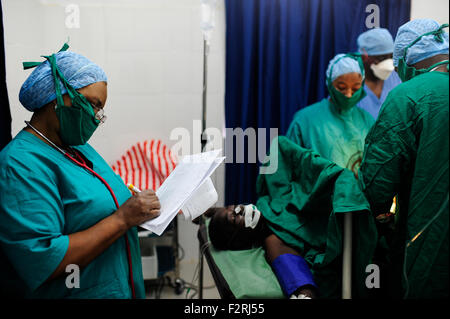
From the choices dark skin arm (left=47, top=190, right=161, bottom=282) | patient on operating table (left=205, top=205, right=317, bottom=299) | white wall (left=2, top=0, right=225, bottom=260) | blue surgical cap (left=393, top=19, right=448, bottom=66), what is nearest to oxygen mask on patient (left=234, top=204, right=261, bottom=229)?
patient on operating table (left=205, top=205, right=317, bottom=299)

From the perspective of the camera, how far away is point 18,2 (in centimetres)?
99

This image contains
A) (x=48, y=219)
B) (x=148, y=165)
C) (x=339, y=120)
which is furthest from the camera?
(x=339, y=120)

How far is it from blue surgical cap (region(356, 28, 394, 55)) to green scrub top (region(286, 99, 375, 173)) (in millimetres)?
422

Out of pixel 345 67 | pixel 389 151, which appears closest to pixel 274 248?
pixel 389 151

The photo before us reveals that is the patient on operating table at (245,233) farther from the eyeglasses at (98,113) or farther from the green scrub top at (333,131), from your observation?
the eyeglasses at (98,113)

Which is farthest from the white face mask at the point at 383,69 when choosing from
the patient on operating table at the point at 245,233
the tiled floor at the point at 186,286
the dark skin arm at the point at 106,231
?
the dark skin arm at the point at 106,231

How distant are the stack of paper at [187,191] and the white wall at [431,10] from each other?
1.94 feet

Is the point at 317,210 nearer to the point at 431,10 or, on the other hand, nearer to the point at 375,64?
the point at 431,10

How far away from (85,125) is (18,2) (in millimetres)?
457

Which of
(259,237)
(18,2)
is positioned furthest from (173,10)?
(259,237)

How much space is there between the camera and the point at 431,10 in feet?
2.80

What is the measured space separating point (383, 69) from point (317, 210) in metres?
1.34

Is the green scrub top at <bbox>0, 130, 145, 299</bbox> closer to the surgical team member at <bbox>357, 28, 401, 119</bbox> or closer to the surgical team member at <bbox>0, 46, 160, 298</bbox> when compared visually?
the surgical team member at <bbox>0, 46, 160, 298</bbox>

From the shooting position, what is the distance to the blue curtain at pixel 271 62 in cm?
236
